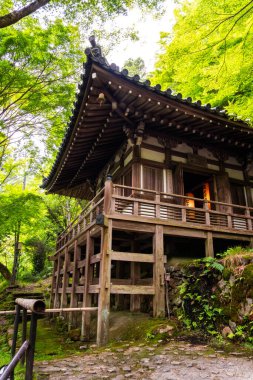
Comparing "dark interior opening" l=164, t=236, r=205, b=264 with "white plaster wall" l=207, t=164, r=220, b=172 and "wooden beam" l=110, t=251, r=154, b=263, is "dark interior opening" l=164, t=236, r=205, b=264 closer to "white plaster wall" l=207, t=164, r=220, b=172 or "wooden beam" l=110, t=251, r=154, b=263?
"wooden beam" l=110, t=251, r=154, b=263

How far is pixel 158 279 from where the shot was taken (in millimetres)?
8445

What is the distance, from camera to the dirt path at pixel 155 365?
466cm

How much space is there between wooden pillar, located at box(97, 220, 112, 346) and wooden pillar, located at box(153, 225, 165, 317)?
4.99 feet

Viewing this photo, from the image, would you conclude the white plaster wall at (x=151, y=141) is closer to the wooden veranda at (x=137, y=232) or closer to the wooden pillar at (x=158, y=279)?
the wooden veranda at (x=137, y=232)

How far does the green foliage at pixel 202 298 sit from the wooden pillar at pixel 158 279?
597 millimetres

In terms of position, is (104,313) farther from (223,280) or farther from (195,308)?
(223,280)

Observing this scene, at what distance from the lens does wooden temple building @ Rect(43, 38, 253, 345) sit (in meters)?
8.27

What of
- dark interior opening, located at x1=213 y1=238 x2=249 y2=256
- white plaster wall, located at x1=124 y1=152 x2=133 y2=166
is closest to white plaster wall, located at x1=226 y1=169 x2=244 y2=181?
dark interior opening, located at x1=213 y1=238 x2=249 y2=256

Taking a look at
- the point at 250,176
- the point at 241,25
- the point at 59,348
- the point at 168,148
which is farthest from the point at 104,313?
the point at 250,176

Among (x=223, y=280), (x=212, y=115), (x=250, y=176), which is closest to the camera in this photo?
(x=223, y=280)

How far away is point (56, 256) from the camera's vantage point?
673 inches

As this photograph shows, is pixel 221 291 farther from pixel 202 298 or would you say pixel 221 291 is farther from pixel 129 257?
pixel 129 257

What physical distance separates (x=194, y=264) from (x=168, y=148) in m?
4.78

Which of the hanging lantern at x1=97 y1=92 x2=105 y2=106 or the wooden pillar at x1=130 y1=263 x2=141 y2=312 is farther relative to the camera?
the wooden pillar at x1=130 y1=263 x2=141 y2=312
